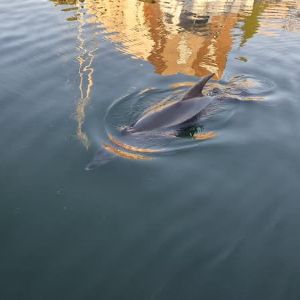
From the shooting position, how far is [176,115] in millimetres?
10055

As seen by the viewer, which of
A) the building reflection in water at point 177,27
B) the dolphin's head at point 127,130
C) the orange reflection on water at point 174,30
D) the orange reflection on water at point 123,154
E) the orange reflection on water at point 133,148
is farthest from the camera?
the orange reflection on water at point 174,30

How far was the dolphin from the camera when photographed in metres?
9.72

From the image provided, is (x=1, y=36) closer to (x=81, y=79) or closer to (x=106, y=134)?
(x=81, y=79)

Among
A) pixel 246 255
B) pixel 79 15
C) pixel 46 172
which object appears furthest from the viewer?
pixel 79 15

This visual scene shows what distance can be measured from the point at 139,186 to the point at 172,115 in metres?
2.63

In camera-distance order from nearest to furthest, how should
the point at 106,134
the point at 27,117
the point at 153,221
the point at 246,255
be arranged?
the point at 246,255
the point at 153,221
the point at 106,134
the point at 27,117

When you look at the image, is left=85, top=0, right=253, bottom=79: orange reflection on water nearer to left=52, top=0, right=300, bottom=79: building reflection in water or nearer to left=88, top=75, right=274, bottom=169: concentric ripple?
left=52, top=0, right=300, bottom=79: building reflection in water

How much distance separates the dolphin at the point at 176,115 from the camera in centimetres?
972

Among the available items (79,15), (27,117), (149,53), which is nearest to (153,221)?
(27,117)

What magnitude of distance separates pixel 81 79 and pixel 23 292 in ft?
26.9

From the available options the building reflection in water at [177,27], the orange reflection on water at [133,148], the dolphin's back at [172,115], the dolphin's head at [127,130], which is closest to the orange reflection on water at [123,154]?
the orange reflection on water at [133,148]

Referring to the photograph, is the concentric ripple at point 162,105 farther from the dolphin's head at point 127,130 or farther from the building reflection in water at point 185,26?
the building reflection in water at point 185,26

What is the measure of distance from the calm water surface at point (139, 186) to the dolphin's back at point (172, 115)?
2.59 ft

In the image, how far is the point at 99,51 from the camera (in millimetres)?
15320
